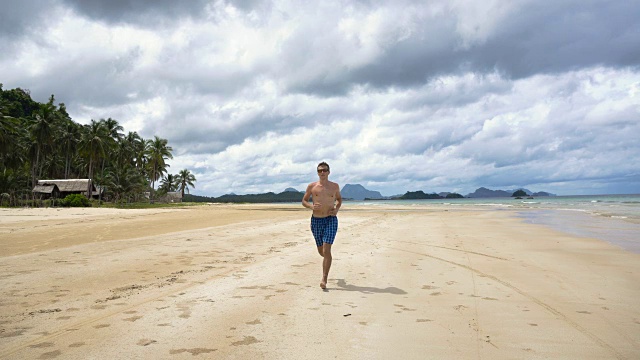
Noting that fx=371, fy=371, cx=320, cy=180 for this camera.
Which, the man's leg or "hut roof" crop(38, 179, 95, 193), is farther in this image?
"hut roof" crop(38, 179, 95, 193)

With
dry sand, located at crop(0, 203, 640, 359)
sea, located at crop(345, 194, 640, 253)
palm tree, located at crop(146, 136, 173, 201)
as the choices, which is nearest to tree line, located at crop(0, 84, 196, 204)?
palm tree, located at crop(146, 136, 173, 201)

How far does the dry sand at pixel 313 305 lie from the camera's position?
10.8ft

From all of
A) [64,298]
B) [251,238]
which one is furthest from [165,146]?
[64,298]

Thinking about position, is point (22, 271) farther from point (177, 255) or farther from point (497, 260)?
point (497, 260)

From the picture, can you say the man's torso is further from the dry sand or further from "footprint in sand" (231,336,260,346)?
"footprint in sand" (231,336,260,346)

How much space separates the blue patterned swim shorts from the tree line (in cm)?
4633

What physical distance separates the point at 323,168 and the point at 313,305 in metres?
2.18

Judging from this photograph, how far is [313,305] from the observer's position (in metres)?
4.58

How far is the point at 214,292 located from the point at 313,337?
2119mm

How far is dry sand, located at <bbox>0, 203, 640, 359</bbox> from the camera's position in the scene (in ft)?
10.8

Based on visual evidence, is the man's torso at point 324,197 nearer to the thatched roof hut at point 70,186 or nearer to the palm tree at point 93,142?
the palm tree at point 93,142

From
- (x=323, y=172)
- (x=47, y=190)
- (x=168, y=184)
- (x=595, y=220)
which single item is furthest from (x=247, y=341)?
(x=168, y=184)

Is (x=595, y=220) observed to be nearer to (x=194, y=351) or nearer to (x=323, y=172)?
(x=323, y=172)

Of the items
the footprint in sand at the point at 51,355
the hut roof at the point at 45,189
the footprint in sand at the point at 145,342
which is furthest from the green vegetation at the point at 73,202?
the footprint in sand at the point at 145,342
